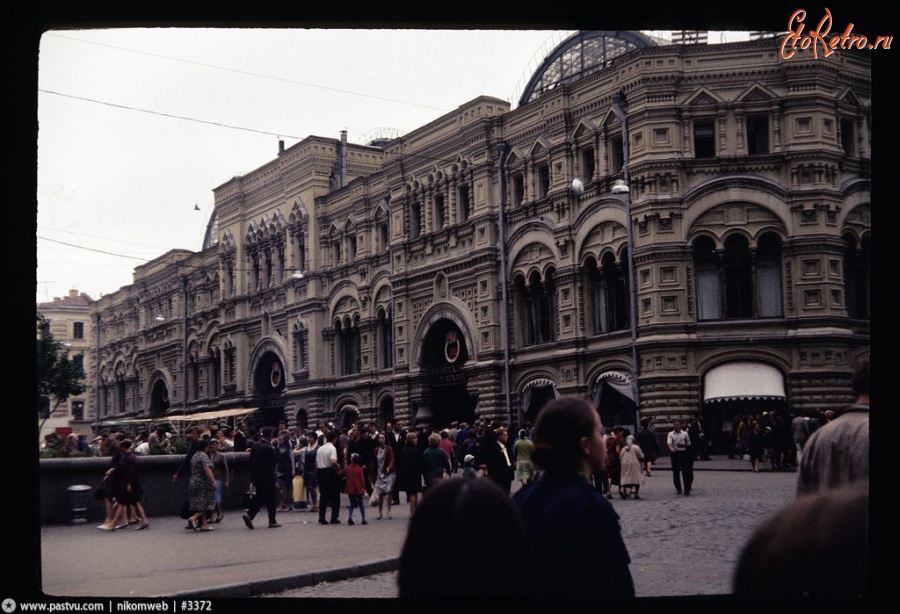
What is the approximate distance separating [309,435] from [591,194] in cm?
1396

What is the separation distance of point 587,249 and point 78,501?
62.0ft

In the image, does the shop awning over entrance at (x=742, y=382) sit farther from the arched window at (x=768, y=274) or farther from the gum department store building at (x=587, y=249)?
the arched window at (x=768, y=274)

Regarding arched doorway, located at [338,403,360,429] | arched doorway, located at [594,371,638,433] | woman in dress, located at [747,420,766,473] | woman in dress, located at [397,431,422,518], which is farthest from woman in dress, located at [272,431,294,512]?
arched doorway, located at [338,403,360,429]

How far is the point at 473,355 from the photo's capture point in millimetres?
37906

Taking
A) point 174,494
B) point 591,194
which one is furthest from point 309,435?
point 591,194

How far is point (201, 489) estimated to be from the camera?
61.5 ft

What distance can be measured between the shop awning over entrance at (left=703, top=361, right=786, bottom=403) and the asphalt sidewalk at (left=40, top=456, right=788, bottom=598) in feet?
40.9

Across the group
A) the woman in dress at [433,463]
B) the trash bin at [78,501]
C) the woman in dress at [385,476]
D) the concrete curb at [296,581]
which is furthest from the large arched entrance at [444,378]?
the concrete curb at [296,581]

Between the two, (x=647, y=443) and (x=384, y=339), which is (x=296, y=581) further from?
(x=384, y=339)

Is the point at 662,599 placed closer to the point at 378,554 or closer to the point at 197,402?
the point at 378,554

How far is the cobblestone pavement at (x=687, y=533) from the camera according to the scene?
977 cm

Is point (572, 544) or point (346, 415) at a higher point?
point (572, 544)

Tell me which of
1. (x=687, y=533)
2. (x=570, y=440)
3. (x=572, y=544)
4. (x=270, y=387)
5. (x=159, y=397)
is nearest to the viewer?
(x=572, y=544)

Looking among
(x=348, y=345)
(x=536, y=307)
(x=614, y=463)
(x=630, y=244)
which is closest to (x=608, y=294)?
(x=630, y=244)
